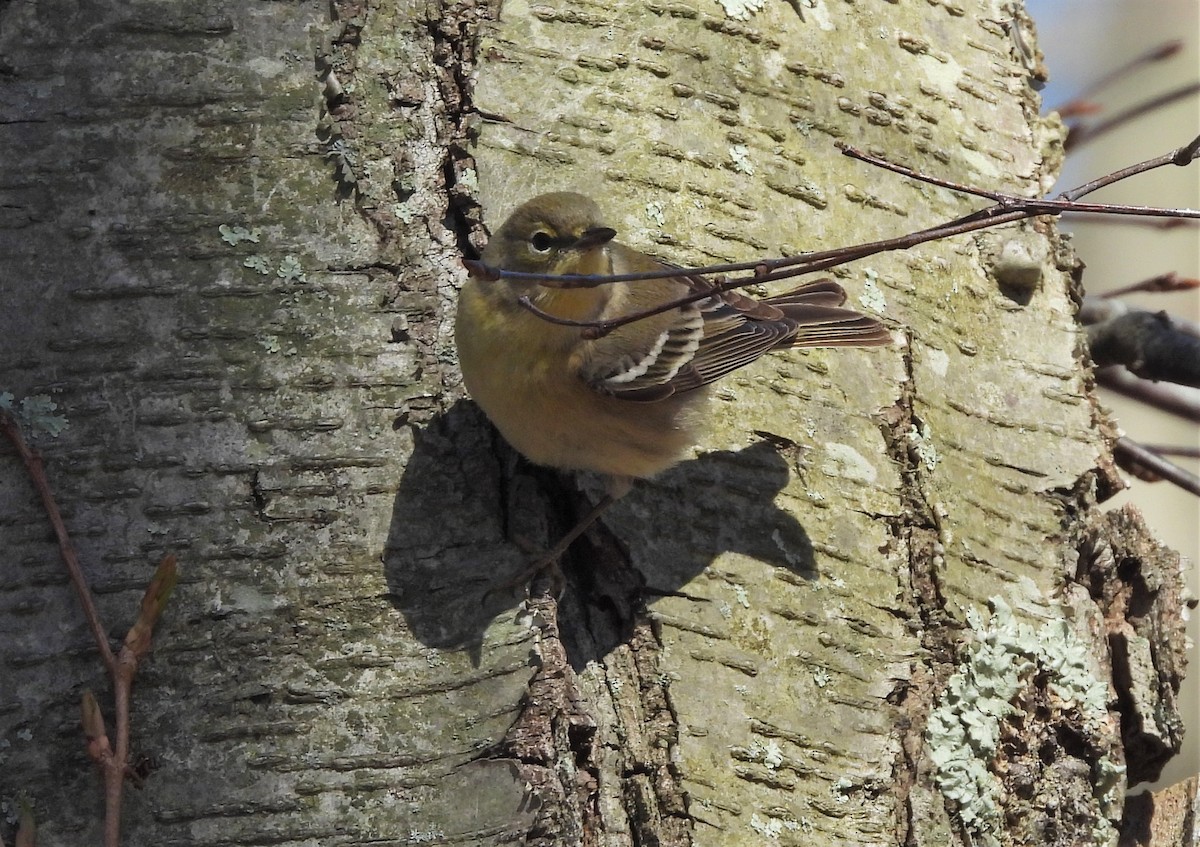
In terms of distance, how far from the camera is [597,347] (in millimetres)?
3881

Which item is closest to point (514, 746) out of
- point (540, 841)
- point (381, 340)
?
point (540, 841)

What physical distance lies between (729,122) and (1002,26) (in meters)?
1.24

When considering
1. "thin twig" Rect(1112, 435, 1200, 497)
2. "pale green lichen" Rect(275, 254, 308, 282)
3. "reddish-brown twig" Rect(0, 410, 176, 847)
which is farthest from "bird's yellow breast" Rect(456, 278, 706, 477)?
"thin twig" Rect(1112, 435, 1200, 497)

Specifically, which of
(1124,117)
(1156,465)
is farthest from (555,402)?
(1124,117)

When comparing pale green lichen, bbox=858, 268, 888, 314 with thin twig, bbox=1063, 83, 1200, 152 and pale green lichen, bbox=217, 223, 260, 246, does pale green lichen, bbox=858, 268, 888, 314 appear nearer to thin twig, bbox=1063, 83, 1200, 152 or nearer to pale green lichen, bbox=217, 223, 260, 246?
thin twig, bbox=1063, 83, 1200, 152

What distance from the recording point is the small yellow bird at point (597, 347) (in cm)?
319

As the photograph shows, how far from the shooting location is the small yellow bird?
10.5ft

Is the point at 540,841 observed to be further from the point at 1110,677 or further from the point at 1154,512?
the point at 1154,512

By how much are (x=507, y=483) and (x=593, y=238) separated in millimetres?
780

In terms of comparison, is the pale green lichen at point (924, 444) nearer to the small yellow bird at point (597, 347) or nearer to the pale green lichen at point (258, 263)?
the small yellow bird at point (597, 347)

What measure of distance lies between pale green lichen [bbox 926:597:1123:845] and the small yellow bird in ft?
2.97

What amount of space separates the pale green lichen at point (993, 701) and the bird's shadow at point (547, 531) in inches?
19.5

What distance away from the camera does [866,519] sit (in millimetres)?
3205

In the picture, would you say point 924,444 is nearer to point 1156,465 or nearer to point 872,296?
point 872,296
